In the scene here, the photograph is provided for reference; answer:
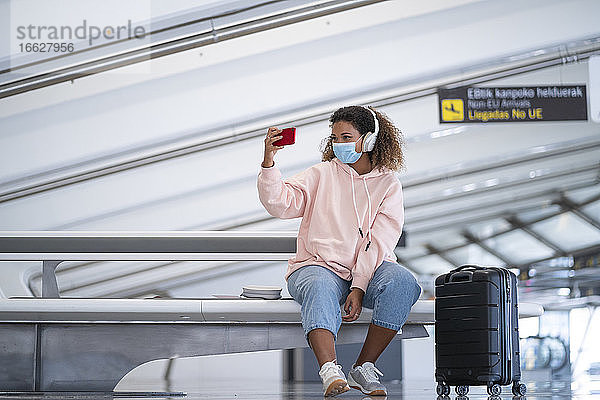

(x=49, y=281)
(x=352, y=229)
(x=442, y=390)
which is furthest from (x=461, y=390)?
(x=49, y=281)

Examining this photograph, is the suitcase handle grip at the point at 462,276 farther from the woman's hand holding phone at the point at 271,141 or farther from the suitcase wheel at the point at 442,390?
the woman's hand holding phone at the point at 271,141

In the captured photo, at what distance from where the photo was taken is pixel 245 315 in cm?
294

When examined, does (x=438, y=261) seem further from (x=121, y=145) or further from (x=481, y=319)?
(x=481, y=319)

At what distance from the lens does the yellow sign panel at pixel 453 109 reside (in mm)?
5387

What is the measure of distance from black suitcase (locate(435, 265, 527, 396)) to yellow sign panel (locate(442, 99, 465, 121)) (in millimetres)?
2752

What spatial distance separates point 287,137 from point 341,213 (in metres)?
0.36

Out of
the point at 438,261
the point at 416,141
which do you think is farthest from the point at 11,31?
the point at 438,261

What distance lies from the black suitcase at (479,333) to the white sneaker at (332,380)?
0.44 m

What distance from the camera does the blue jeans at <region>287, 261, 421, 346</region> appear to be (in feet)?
8.40

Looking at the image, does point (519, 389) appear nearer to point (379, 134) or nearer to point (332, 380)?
point (332, 380)

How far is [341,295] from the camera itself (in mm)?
2836

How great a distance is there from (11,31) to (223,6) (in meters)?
1.31

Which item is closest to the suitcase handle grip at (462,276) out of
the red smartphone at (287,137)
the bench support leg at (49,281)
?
the red smartphone at (287,137)

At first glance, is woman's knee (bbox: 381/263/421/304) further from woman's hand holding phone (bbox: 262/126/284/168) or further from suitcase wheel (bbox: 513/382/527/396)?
woman's hand holding phone (bbox: 262/126/284/168)
